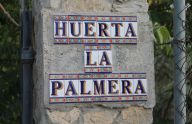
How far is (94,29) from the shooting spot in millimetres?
2654

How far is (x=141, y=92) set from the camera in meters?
2.71

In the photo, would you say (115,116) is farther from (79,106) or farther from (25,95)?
(25,95)

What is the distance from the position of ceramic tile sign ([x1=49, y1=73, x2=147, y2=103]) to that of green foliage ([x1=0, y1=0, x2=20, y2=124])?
2045 millimetres

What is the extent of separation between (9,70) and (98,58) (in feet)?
7.13

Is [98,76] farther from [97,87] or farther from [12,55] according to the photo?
[12,55]

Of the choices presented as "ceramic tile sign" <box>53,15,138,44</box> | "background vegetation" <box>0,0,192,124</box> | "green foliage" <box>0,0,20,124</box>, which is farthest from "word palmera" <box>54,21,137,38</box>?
"green foliage" <box>0,0,20,124</box>

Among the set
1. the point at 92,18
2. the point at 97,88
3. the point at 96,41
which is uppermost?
the point at 92,18

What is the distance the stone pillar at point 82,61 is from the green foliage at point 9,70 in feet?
6.04

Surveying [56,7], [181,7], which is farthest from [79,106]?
[181,7]

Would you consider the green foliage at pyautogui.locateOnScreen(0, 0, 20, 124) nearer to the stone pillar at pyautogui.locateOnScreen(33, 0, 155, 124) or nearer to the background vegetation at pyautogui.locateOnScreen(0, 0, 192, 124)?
the background vegetation at pyautogui.locateOnScreen(0, 0, 192, 124)

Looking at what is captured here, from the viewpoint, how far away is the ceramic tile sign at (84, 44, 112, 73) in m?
2.63

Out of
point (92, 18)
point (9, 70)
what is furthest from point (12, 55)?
point (92, 18)

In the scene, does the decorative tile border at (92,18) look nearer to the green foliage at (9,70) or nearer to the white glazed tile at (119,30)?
the white glazed tile at (119,30)

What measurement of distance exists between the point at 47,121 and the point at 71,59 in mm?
326
